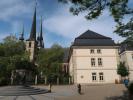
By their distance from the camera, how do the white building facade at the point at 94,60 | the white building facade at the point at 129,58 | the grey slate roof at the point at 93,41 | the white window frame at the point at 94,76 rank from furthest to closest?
1. the white building facade at the point at 129,58
2. the grey slate roof at the point at 93,41
3. the white building facade at the point at 94,60
4. the white window frame at the point at 94,76

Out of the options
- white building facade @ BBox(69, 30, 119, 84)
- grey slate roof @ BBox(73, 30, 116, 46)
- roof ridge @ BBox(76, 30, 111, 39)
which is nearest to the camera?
white building facade @ BBox(69, 30, 119, 84)

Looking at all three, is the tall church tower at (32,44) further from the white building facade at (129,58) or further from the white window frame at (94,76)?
Result: the white window frame at (94,76)

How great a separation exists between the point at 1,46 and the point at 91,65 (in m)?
22.4

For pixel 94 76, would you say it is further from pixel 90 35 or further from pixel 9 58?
pixel 9 58

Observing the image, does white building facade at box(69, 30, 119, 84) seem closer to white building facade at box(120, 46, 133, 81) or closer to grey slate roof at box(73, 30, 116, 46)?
grey slate roof at box(73, 30, 116, 46)

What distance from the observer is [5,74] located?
140 ft

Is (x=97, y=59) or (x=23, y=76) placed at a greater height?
(x=97, y=59)

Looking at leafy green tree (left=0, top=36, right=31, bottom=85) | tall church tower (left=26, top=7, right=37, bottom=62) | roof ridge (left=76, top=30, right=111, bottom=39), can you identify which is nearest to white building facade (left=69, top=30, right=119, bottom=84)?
roof ridge (left=76, top=30, right=111, bottom=39)

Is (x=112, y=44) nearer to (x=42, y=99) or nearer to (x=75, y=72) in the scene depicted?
(x=75, y=72)

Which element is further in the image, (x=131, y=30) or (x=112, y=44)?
(x=112, y=44)

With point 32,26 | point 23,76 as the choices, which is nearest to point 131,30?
point 23,76

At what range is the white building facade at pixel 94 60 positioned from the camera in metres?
40.4

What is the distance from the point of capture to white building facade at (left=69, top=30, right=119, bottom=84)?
133 feet

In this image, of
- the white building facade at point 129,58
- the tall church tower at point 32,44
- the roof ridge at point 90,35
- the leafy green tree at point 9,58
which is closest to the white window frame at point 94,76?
the roof ridge at point 90,35
